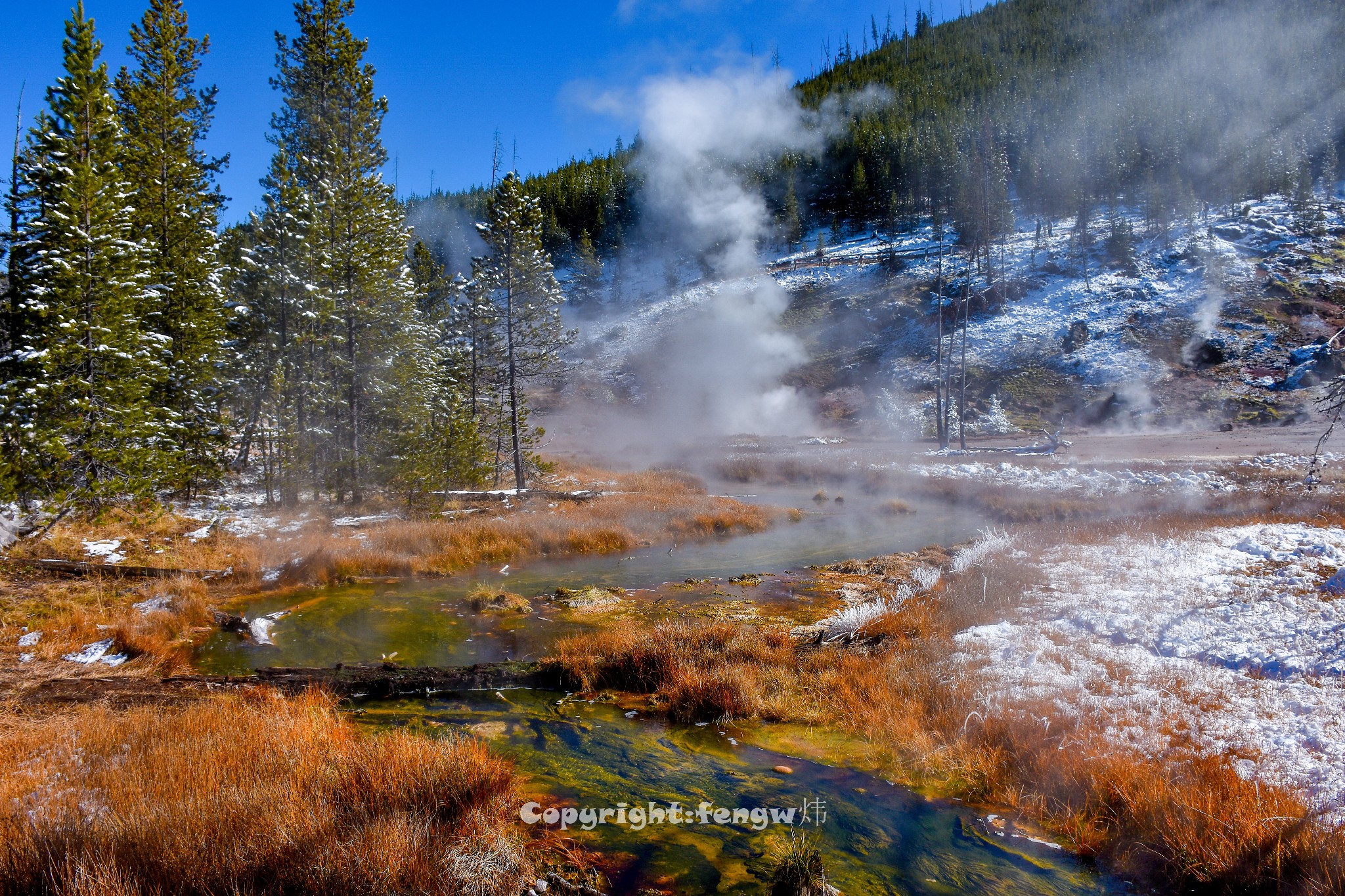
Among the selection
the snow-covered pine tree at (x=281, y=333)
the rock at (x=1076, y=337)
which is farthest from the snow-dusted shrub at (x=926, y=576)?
the rock at (x=1076, y=337)

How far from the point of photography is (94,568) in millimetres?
11906

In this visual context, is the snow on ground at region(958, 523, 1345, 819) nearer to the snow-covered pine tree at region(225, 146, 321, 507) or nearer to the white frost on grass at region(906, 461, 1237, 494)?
the white frost on grass at region(906, 461, 1237, 494)

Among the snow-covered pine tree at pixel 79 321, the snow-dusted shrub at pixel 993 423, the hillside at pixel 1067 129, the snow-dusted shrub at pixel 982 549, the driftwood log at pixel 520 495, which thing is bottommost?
the snow-dusted shrub at pixel 982 549

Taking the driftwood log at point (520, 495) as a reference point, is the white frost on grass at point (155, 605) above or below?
below

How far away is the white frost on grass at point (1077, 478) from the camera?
21.1m

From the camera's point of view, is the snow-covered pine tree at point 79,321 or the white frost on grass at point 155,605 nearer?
the white frost on grass at point 155,605

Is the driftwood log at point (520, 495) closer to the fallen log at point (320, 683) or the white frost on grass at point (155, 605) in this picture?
the white frost on grass at point (155, 605)

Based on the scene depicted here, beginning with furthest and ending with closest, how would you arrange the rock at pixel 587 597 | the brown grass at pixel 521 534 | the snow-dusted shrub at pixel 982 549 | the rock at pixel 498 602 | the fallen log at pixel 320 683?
the brown grass at pixel 521 534 → the snow-dusted shrub at pixel 982 549 → the rock at pixel 587 597 → the rock at pixel 498 602 → the fallen log at pixel 320 683

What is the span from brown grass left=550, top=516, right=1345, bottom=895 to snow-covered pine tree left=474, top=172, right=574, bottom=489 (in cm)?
1643

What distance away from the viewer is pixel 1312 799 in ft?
16.0

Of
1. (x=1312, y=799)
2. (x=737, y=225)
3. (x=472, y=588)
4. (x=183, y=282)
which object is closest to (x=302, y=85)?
(x=183, y=282)

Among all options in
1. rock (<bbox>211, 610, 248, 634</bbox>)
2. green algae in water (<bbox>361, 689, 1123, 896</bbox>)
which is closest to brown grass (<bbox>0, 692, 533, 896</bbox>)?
green algae in water (<bbox>361, 689, 1123, 896</bbox>)

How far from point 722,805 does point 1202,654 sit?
6.61m

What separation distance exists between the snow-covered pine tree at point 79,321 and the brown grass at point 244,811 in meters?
10.9
